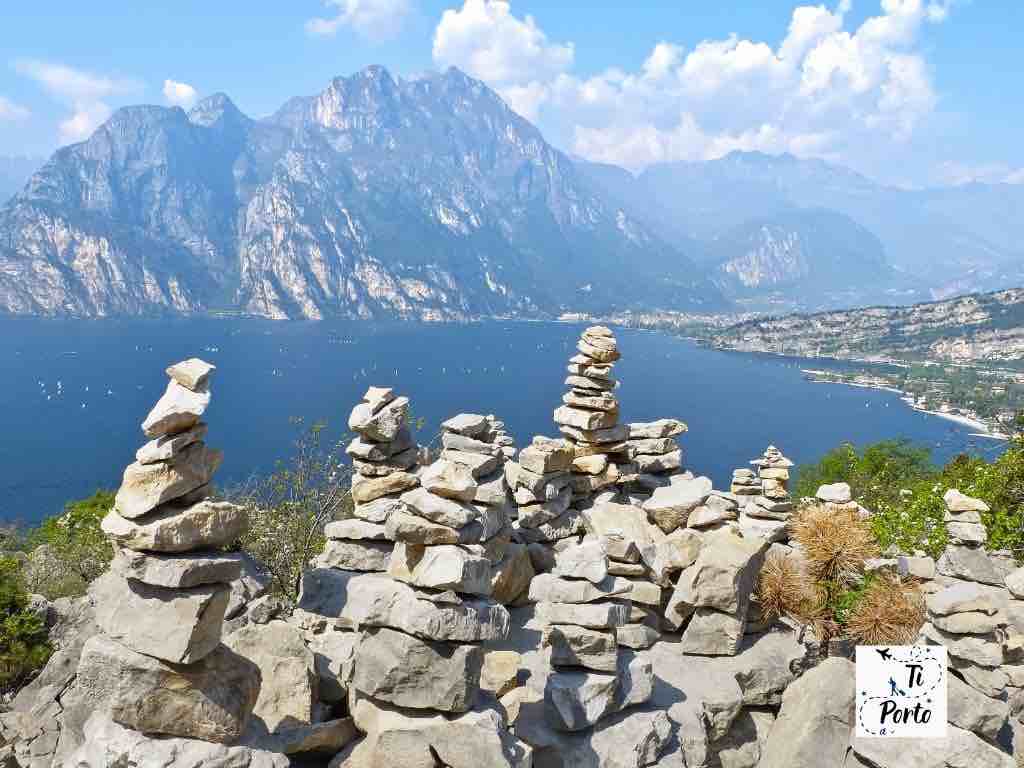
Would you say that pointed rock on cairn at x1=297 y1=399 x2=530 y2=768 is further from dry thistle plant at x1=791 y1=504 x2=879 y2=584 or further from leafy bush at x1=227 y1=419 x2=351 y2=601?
dry thistle plant at x1=791 y1=504 x2=879 y2=584

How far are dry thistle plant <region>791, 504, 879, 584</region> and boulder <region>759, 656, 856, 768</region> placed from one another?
3273 millimetres

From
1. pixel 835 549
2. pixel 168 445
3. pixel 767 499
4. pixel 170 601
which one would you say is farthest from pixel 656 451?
pixel 170 601

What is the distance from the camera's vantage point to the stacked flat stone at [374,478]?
16.9 metres

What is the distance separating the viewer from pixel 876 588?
1588cm

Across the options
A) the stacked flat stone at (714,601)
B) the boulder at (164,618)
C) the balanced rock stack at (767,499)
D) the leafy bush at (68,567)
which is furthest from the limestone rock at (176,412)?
the leafy bush at (68,567)

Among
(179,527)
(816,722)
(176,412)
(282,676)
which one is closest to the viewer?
(179,527)

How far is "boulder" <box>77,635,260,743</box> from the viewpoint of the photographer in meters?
9.10

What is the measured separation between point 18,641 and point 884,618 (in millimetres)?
20305

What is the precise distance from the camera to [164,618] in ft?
30.4

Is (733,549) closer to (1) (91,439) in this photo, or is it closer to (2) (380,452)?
(2) (380,452)

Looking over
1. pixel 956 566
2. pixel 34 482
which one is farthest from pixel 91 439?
pixel 956 566

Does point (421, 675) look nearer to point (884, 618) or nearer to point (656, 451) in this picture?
point (884, 618)

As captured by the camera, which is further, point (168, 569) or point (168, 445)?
point (168, 445)

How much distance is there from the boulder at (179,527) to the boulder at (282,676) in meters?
2.24
